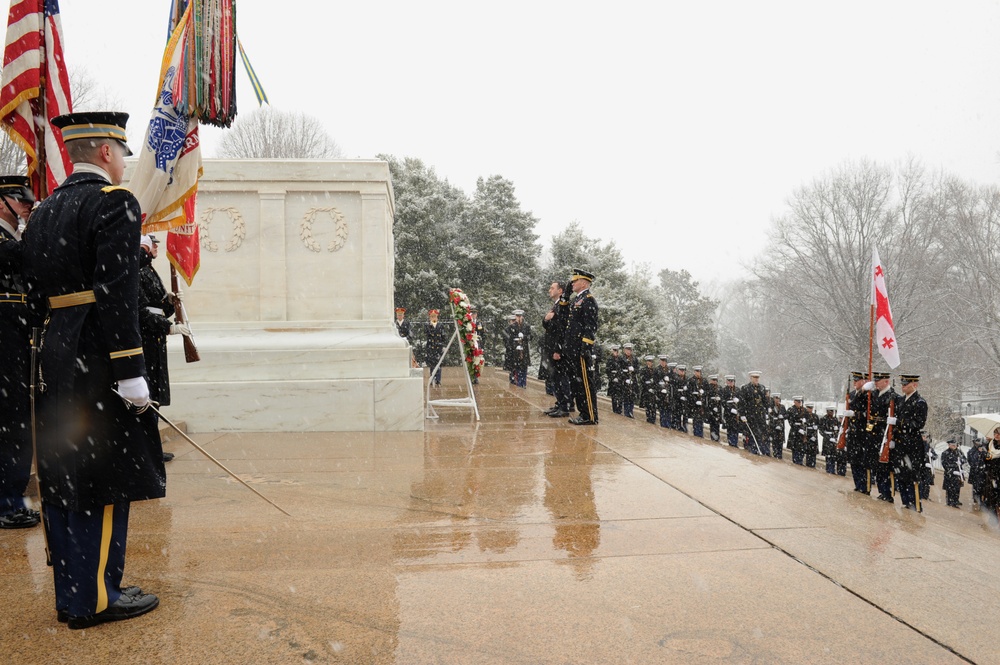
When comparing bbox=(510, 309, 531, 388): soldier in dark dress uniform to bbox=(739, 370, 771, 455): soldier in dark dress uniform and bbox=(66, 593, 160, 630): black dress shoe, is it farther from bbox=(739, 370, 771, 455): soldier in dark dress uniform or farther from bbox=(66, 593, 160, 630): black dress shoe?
bbox=(66, 593, 160, 630): black dress shoe

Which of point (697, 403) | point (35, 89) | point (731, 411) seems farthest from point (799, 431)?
point (35, 89)

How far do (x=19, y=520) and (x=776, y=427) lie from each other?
15313mm

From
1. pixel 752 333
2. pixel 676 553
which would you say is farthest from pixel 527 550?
pixel 752 333

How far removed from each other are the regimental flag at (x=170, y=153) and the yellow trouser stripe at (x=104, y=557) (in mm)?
2597

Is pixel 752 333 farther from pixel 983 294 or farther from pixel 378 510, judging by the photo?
pixel 378 510

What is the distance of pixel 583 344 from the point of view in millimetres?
8195

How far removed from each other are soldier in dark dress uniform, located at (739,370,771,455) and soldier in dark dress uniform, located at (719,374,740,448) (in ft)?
0.45

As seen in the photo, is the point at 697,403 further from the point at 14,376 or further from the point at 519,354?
the point at 14,376

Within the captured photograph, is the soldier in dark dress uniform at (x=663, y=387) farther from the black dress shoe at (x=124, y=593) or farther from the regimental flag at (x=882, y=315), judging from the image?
the black dress shoe at (x=124, y=593)

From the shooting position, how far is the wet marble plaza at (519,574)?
238cm

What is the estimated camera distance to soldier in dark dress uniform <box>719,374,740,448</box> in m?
15.2

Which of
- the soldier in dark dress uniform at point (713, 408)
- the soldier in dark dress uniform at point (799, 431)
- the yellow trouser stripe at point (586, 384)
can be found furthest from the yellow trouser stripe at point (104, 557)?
the soldier in dark dress uniform at point (799, 431)

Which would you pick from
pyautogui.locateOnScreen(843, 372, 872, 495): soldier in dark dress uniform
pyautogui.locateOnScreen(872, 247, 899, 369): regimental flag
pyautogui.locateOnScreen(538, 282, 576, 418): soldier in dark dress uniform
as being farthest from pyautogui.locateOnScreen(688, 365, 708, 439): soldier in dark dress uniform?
pyautogui.locateOnScreen(872, 247, 899, 369): regimental flag

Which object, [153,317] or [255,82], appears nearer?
[153,317]
